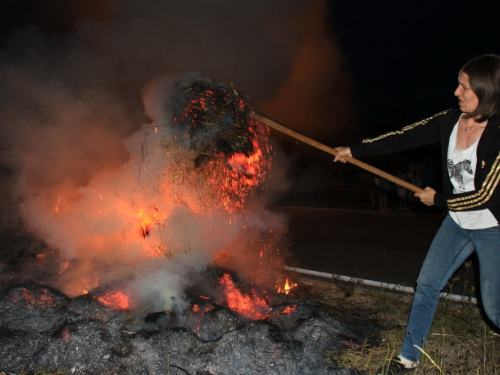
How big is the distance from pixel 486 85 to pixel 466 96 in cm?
14

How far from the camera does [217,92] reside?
4.10m

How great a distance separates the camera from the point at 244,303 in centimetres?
394

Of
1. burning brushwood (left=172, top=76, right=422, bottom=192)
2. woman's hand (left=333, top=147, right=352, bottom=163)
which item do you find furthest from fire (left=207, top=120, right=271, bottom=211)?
woman's hand (left=333, top=147, right=352, bottom=163)

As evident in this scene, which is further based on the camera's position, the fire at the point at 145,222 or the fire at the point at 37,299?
the fire at the point at 145,222

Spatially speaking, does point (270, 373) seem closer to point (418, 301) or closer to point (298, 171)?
Result: point (418, 301)

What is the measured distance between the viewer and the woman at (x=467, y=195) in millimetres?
2641

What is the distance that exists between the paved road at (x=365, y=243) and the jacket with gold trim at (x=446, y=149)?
2428 mm

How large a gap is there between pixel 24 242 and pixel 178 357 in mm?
3077

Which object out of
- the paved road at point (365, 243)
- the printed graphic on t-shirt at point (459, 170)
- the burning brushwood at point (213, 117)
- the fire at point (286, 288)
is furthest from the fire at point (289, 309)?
the paved road at point (365, 243)

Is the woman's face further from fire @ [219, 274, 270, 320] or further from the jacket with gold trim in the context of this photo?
fire @ [219, 274, 270, 320]

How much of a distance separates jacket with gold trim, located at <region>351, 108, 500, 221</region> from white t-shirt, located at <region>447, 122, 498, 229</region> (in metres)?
0.04

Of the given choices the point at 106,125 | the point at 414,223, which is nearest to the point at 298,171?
the point at 414,223

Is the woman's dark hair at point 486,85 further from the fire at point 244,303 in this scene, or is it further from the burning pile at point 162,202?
the fire at point 244,303

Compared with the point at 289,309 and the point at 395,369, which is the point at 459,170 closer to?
the point at 395,369
